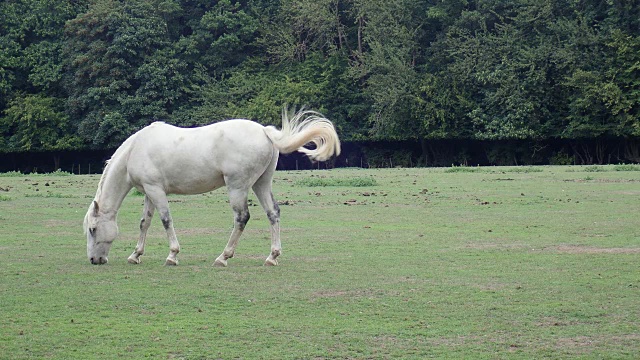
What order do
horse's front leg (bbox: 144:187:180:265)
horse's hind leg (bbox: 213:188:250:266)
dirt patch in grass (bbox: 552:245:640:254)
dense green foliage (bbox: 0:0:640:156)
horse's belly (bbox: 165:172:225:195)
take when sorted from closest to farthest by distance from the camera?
horse's hind leg (bbox: 213:188:250:266), horse's front leg (bbox: 144:187:180:265), horse's belly (bbox: 165:172:225:195), dirt patch in grass (bbox: 552:245:640:254), dense green foliage (bbox: 0:0:640:156)

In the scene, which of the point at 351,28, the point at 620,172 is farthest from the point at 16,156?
the point at 620,172

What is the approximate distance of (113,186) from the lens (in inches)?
544

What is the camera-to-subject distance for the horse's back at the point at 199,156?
520 inches

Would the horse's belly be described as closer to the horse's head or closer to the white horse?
the white horse

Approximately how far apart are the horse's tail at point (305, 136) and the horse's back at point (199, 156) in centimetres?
16

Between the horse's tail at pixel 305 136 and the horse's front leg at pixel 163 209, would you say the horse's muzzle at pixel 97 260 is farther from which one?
the horse's tail at pixel 305 136

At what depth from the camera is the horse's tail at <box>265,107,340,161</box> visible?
13.3 m

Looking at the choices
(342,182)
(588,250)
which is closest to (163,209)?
(588,250)

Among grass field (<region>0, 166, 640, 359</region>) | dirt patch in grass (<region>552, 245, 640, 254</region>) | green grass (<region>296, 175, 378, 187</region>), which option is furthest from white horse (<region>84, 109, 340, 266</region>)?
green grass (<region>296, 175, 378, 187</region>)

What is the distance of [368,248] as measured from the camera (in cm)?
1507

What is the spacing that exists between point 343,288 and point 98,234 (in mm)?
4245

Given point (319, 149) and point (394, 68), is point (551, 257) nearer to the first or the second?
point (319, 149)

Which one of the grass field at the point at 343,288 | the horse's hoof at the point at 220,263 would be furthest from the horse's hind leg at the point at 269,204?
the horse's hoof at the point at 220,263

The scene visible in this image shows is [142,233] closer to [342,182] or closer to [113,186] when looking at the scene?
[113,186]
